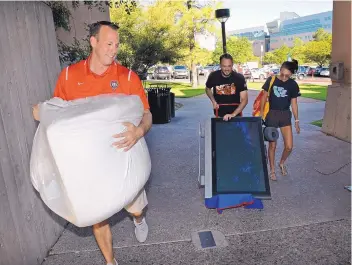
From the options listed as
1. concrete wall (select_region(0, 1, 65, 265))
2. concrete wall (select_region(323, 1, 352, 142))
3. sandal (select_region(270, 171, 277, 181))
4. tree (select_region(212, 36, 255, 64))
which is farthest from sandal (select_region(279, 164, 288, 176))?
tree (select_region(212, 36, 255, 64))

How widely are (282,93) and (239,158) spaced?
4.61 feet

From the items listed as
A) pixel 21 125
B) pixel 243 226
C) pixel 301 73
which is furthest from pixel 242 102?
pixel 301 73

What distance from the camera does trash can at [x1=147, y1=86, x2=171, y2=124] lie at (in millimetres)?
10547

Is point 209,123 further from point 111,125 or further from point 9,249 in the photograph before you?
point 9,249

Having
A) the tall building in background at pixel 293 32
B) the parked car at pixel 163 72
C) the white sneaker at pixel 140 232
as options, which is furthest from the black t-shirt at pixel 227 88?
the tall building in background at pixel 293 32

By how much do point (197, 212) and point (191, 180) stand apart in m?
1.25

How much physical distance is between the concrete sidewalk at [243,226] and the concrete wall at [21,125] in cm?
46

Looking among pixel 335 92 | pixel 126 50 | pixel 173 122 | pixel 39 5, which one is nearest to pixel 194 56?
pixel 126 50

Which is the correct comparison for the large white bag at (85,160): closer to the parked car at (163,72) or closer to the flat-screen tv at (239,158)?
the flat-screen tv at (239,158)

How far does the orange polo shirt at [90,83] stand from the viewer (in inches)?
105

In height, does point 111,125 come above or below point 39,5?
below

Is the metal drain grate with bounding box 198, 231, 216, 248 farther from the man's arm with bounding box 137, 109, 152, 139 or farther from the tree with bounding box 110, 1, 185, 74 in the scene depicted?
the tree with bounding box 110, 1, 185, 74

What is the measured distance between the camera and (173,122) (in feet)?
36.5

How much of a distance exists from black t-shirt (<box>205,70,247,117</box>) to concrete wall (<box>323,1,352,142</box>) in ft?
13.3
